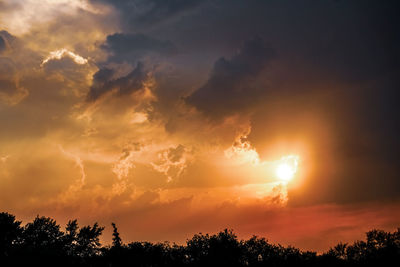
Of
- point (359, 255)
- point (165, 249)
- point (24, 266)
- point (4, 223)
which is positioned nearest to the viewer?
point (24, 266)

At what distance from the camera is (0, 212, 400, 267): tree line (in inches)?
3014

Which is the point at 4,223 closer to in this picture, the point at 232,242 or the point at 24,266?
the point at 24,266

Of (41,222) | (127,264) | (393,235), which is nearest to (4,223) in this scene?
(41,222)

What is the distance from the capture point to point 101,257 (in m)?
78.9

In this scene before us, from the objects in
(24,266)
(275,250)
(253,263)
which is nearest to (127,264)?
(24,266)

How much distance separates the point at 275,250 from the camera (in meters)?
94.3

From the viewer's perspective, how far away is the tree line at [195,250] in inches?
3014

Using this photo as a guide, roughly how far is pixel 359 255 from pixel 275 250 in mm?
19785

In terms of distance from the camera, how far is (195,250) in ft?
305

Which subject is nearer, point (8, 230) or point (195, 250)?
point (8, 230)

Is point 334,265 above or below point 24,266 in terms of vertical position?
below

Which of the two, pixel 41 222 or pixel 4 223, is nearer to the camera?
pixel 4 223

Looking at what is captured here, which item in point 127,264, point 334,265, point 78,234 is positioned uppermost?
point 78,234

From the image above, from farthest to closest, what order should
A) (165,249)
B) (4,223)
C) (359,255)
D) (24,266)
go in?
1. (165,249)
2. (359,255)
3. (4,223)
4. (24,266)
